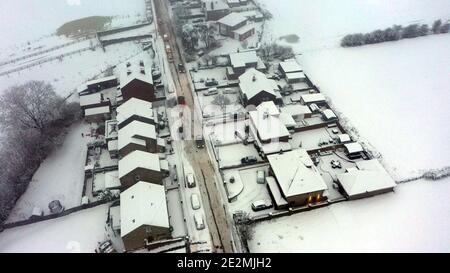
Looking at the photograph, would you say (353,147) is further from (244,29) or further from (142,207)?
(244,29)

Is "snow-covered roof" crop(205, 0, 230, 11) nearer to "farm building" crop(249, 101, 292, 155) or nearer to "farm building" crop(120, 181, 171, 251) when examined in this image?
"farm building" crop(249, 101, 292, 155)

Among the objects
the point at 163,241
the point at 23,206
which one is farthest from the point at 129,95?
the point at 163,241

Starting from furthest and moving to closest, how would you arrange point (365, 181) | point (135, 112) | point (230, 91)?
point (230, 91) < point (135, 112) < point (365, 181)

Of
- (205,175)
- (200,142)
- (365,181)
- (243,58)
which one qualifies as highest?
(243,58)

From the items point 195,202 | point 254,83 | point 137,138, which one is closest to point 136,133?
point 137,138
